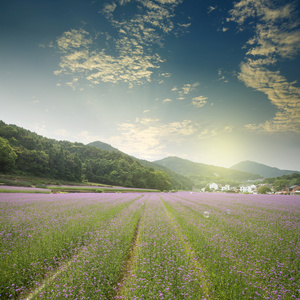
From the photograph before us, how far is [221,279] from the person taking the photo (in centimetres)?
410

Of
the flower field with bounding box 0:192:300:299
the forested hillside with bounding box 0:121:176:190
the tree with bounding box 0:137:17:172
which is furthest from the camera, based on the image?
the forested hillside with bounding box 0:121:176:190

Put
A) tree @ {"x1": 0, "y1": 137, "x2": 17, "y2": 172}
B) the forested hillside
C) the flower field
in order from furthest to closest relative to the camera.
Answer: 1. the forested hillside
2. tree @ {"x1": 0, "y1": 137, "x2": 17, "y2": 172}
3. the flower field

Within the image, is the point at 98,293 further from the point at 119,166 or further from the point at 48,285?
the point at 119,166

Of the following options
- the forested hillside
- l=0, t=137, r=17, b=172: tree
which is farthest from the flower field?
the forested hillside

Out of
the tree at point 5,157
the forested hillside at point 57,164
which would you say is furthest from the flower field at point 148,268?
the forested hillside at point 57,164

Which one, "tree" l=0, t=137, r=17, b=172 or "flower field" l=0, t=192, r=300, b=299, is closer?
"flower field" l=0, t=192, r=300, b=299

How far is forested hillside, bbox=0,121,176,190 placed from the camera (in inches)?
2344

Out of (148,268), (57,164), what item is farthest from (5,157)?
(148,268)

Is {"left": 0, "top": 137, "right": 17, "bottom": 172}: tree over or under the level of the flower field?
over

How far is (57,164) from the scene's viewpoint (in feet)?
229

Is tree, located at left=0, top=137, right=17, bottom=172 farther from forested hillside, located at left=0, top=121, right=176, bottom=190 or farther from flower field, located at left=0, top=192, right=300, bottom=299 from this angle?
flower field, located at left=0, top=192, right=300, bottom=299

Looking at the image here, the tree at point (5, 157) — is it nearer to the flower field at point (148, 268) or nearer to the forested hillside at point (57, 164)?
the forested hillside at point (57, 164)

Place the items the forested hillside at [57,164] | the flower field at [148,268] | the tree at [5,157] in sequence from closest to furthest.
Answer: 1. the flower field at [148,268]
2. the tree at [5,157]
3. the forested hillside at [57,164]

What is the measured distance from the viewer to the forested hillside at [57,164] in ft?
195
